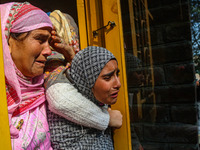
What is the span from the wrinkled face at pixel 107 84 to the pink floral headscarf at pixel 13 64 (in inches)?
12.6

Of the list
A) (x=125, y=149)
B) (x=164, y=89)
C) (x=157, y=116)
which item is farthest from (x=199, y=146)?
(x=125, y=149)

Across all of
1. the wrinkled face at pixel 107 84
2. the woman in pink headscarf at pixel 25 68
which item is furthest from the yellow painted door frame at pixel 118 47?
the woman in pink headscarf at pixel 25 68

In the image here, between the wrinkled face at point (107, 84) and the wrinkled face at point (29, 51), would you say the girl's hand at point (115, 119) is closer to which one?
the wrinkled face at point (107, 84)

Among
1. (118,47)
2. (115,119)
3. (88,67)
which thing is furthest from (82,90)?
(118,47)

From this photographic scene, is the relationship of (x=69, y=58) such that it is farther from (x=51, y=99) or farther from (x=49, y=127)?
(x=49, y=127)

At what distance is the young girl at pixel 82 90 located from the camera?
38.4 inches

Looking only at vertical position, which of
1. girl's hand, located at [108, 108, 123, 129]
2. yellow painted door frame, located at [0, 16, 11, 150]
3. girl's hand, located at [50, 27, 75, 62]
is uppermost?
girl's hand, located at [50, 27, 75, 62]

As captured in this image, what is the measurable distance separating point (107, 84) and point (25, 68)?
44 centimetres

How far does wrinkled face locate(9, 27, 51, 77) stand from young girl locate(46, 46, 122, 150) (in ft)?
0.42

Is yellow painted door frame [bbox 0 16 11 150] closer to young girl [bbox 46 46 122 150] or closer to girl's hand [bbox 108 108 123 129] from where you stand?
young girl [bbox 46 46 122 150]

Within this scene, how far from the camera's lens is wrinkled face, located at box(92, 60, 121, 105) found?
100 centimetres

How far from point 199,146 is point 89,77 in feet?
3.76

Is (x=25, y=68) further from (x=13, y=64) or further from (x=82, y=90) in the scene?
(x=82, y=90)

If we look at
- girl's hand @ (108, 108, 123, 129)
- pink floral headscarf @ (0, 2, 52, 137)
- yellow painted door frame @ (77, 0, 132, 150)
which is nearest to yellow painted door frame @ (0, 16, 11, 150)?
pink floral headscarf @ (0, 2, 52, 137)
